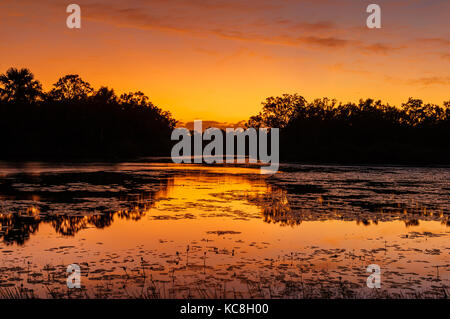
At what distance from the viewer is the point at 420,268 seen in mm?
10617

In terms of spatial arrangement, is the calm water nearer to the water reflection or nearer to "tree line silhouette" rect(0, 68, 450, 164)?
the water reflection

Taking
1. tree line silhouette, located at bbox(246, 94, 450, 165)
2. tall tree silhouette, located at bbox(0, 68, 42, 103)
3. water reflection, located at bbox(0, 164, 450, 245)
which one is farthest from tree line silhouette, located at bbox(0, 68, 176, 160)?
water reflection, located at bbox(0, 164, 450, 245)

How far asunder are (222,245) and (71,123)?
3570 inches

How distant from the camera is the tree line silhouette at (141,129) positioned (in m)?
87.3

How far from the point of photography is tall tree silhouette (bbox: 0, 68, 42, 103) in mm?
88438

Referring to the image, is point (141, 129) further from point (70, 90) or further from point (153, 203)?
point (153, 203)

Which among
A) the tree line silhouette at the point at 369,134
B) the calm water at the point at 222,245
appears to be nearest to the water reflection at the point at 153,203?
the calm water at the point at 222,245

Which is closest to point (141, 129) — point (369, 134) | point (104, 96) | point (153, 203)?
point (104, 96)

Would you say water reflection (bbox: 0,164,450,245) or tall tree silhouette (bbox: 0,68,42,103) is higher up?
tall tree silhouette (bbox: 0,68,42,103)

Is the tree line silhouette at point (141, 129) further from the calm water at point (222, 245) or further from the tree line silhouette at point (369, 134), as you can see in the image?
the calm water at point (222, 245)
